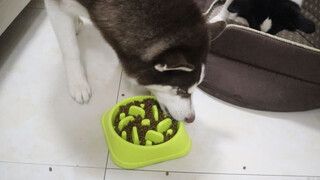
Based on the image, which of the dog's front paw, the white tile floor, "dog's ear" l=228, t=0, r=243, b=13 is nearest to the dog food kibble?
the white tile floor

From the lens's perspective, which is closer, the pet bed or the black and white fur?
the pet bed

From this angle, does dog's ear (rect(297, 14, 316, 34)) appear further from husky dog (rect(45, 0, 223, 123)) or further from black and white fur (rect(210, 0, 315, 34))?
husky dog (rect(45, 0, 223, 123))

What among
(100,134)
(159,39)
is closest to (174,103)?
(159,39)

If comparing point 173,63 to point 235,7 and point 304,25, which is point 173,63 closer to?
point 235,7

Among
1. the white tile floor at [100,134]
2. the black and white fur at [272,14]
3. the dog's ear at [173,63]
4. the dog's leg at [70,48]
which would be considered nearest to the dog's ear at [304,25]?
the black and white fur at [272,14]

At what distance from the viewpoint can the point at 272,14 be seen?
1751 millimetres

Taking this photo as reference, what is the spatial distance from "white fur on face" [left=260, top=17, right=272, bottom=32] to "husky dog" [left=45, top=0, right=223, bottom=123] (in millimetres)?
587

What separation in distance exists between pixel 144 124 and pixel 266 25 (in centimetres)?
97

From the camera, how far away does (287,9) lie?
68.2 inches

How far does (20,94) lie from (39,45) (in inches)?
17.1

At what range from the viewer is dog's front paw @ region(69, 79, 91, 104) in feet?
5.39

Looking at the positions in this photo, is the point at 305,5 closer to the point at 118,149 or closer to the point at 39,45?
the point at 118,149

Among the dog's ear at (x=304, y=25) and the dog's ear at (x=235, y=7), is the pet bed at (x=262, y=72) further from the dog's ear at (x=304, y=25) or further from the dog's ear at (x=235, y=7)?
the dog's ear at (x=235, y=7)

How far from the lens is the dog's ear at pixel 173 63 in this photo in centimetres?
100
